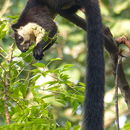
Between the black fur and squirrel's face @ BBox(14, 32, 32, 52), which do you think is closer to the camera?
the black fur

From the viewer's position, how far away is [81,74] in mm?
5934

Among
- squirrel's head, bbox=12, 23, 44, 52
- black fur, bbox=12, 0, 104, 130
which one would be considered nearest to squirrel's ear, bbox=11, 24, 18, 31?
squirrel's head, bbox=12, 23, 44, 52

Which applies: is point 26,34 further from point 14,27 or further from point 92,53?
point 92,53

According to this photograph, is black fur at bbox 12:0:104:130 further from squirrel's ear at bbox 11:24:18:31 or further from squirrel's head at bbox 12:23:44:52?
squirrel's ear at bbox 11:24:18:31

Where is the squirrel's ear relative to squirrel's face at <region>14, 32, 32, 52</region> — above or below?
above

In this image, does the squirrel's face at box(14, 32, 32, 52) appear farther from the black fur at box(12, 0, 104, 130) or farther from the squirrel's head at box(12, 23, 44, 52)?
the black fur at box(12, 0, 104, 130)

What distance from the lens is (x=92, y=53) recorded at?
2551 millimetres

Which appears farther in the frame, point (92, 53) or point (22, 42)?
point (22, 42)

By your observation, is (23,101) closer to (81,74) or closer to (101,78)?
(101,78)

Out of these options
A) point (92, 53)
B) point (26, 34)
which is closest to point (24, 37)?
point (26, 34)

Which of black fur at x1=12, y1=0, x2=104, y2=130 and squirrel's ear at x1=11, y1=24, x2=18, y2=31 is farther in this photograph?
squirrel's ear at x1=11, y1=24, x2=18, y2=31

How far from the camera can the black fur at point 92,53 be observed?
7.55 ft

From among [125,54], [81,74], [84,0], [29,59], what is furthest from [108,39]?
[81,74]

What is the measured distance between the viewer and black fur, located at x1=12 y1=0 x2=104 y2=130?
2303 millimetres
